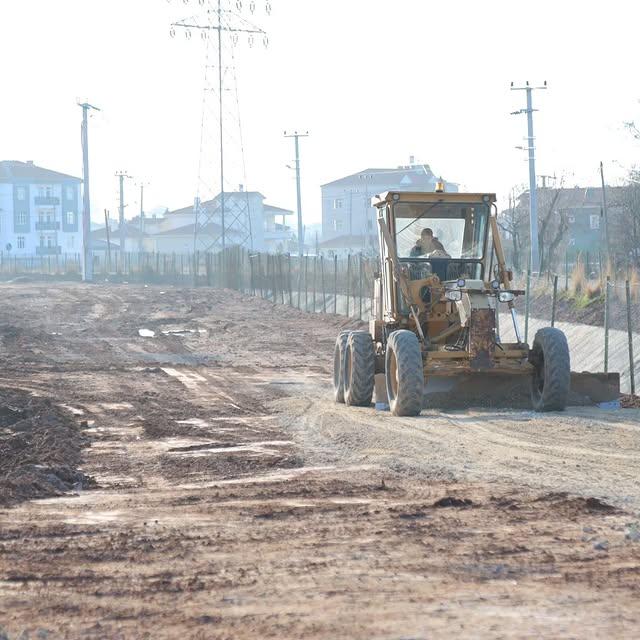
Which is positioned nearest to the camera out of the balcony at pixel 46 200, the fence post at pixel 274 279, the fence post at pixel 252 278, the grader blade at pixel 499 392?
the grader blade at pixel 499 392

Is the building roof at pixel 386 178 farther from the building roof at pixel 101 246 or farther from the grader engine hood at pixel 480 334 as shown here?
the grader engine hood at pixel 480 334

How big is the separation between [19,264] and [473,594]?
9896 cm

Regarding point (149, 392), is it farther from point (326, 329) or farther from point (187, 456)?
point (326, 329)

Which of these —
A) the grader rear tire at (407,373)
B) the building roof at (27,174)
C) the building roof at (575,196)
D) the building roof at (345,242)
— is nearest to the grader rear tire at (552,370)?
the grader rear tire at (407,373)

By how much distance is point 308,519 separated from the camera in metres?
8.88

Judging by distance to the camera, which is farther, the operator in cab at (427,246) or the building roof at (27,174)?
the building roof at (27,174)

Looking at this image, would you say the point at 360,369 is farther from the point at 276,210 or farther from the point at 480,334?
the point at 276,210

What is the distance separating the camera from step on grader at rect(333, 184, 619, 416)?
14773 mm

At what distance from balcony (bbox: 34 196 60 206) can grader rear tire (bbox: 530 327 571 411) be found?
407 ft

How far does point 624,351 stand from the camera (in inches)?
825

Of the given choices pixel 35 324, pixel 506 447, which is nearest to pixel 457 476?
pixel 506 447

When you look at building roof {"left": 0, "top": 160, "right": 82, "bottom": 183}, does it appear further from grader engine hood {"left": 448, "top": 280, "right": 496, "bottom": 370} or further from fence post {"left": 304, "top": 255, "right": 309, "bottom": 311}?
grader engine hood {"left": 448, "top": 280, "right": 496, "bottom": 370}

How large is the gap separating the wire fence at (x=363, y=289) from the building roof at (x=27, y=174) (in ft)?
149

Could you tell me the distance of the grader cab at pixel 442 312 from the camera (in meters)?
14.8
